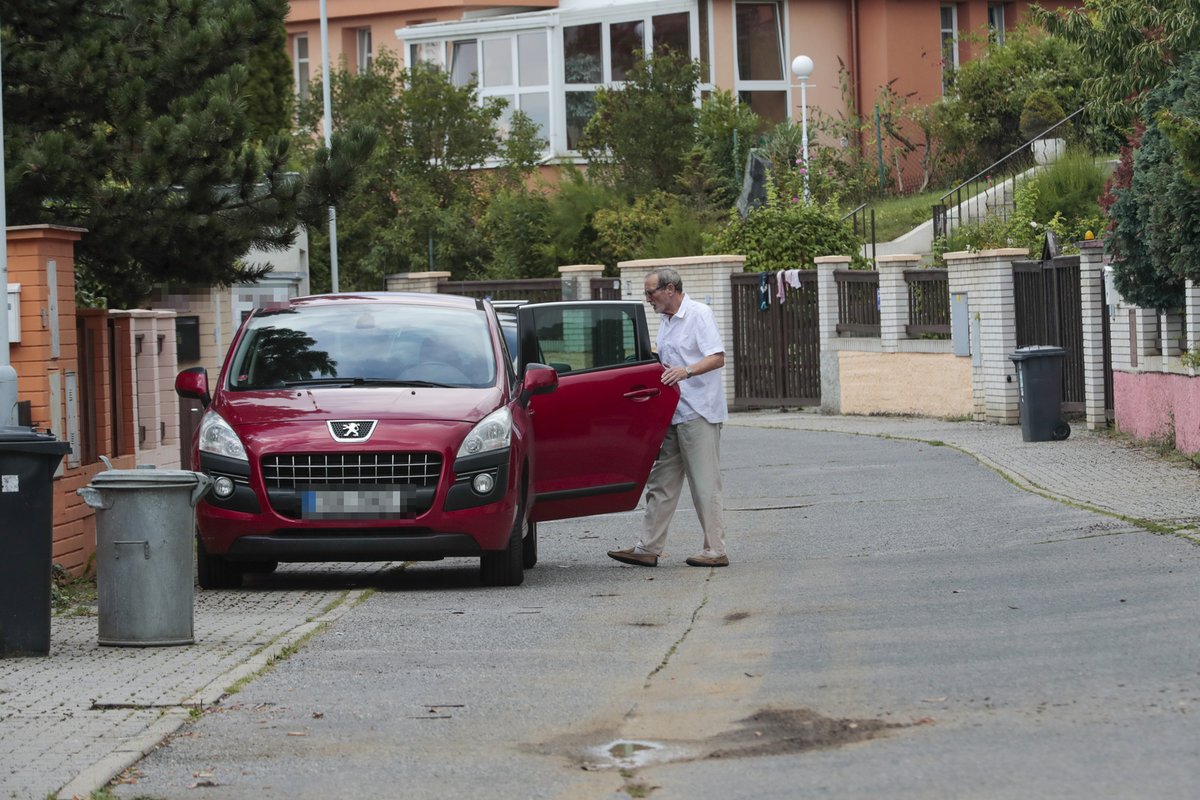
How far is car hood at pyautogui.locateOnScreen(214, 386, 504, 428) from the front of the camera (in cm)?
1176

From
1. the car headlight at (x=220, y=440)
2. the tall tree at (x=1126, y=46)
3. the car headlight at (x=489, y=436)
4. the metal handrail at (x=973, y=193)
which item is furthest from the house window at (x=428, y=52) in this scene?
the car headlight at (x=489, y=436)

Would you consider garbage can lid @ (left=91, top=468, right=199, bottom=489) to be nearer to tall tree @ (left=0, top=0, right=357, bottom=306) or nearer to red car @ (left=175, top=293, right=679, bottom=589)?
red car @ (left=175, top=293, right=679, bottom=589)

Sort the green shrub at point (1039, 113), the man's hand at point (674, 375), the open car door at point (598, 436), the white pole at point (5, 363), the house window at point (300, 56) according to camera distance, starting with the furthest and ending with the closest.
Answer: the house window at point (300, 56) < the green shrub at point (1039, 113) < the open car door at point (598, 436) < the man's hand at point (674, 375) < the white pole at point (5, 363)

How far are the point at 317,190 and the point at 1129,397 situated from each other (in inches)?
373

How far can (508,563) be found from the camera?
12.1 meters

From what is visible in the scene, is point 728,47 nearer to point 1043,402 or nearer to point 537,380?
point 1043,402

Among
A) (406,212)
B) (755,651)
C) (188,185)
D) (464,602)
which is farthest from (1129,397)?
(406,212)

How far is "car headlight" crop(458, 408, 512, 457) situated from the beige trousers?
1.44 meters

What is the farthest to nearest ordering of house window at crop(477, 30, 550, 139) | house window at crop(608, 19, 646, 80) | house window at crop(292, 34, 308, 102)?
1. house window at crop(292, 34, 308, 102)
2. house window at crop(477, 30, 550, 139)
3. house window at crop(608, 19, 646, 80)

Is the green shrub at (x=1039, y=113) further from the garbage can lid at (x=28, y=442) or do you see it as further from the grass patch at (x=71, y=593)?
the garbage can lid at (x=28, y=442)

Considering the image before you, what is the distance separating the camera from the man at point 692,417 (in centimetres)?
1291

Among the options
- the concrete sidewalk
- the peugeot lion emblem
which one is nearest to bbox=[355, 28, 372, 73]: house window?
the concrete sidewalk

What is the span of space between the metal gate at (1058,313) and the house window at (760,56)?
23.4 m

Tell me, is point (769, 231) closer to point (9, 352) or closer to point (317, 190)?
point (317, 190)
